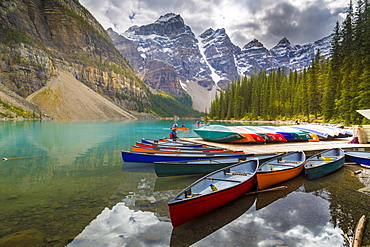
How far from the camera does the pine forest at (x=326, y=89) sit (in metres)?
36.1

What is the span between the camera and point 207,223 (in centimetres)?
737

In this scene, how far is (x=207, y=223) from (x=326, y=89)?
5240cm

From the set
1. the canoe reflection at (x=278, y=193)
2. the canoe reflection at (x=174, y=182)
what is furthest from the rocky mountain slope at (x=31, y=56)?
the canoe reflection at (x=278, y=193)

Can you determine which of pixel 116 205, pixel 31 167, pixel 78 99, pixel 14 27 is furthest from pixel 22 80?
pixel 116 205

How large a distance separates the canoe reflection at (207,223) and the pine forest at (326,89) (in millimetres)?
34448

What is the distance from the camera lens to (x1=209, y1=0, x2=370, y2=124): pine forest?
118 ft

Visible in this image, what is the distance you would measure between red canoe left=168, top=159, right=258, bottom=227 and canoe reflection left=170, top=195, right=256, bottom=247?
0.88 feet

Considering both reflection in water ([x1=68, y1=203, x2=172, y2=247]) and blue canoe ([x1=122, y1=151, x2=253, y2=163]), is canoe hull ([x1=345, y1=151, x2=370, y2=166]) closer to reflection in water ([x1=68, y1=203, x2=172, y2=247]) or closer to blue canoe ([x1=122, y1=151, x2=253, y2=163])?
blue canoe ([x1=122, y1=151, x2=253, y2=163])

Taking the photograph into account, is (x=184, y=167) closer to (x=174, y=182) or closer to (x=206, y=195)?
(x=174, y=182)

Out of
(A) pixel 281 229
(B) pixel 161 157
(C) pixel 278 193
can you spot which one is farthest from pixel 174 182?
(A) pixel 281 229

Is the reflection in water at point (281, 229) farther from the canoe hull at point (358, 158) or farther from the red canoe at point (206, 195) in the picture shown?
the canoe hull at point (358, 158)

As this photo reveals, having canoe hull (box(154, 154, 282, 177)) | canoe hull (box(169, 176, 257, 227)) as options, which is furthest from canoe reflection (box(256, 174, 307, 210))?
canoe hull (box(154, 154, 282, 177))

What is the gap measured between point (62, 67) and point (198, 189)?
195824 millimetres

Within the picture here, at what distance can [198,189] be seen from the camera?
841 centimetres
